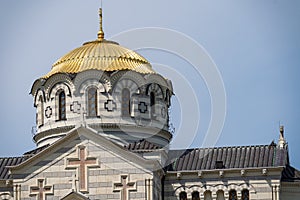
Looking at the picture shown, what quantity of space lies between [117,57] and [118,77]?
1.70 m

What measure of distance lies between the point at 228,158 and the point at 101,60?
9.05 meters

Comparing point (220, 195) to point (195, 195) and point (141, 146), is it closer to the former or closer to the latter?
point (195, 195)

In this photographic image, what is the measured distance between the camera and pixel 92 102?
72.1 meters

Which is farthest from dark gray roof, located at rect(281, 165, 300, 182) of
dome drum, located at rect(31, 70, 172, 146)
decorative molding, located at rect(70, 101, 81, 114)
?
decorative molding, located at rect(70, 101, 81, 114)

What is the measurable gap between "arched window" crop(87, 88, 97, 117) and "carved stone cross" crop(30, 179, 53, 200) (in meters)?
5.52

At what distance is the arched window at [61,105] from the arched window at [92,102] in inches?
Answer: 59.1

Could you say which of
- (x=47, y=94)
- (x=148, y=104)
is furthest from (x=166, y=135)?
(x=47, y=94)

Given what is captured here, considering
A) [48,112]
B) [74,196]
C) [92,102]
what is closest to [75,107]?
[92,102]

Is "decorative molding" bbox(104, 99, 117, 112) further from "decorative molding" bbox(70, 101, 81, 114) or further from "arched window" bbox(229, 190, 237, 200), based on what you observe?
"arched window" bbox(229, 190, 237, 200)

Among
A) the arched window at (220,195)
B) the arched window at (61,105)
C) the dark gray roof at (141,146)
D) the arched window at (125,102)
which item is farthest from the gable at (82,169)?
the arched window at (61,105)

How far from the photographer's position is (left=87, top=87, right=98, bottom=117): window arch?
71.9m

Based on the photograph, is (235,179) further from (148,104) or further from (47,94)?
(47,94)

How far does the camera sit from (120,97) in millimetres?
72062

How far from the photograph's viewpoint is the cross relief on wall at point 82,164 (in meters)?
67.9
